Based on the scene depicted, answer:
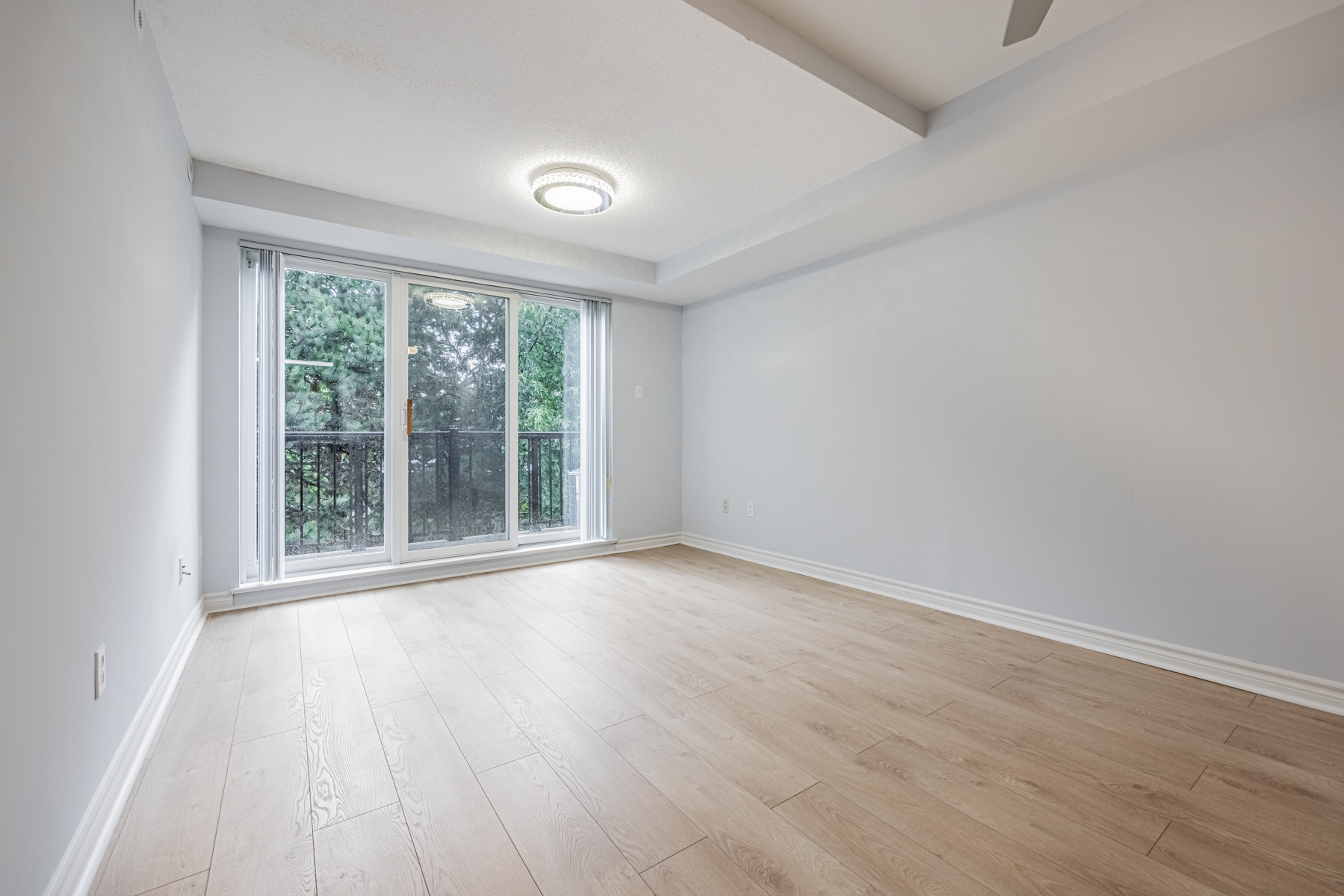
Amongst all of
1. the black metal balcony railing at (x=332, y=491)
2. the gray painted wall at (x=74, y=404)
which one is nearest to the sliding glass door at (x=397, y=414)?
the black metal balcony railing at (x=332, y=491)

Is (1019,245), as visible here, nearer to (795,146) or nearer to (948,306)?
(948,306)

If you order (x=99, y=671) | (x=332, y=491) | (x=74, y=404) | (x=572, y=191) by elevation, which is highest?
(x=572, y=191)

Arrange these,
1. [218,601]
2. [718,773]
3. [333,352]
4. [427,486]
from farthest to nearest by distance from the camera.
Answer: [427,486]
[333,352]
[218,601]
[718,773]

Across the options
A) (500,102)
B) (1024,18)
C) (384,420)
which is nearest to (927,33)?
(1024,18)

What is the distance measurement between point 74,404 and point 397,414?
8.35 feet

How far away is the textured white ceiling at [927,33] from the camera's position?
6.34ft

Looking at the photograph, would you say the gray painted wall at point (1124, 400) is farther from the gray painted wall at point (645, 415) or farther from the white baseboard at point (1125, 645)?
the gray painted wall at point (645, 415)

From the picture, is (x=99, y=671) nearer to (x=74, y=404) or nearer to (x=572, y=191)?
(x=74, y=404)

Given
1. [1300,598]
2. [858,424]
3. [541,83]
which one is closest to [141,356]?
[541,83]

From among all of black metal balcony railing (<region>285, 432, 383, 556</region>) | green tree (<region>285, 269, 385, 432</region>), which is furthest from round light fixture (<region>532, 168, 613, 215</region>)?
black metal balcony railing (<region>285, 432, 383, 556</region>)

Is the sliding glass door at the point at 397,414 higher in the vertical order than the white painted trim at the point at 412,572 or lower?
higher

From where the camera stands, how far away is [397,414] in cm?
378

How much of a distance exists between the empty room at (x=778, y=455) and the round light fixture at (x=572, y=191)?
3 centimetres

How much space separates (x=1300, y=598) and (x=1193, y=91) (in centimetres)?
190
